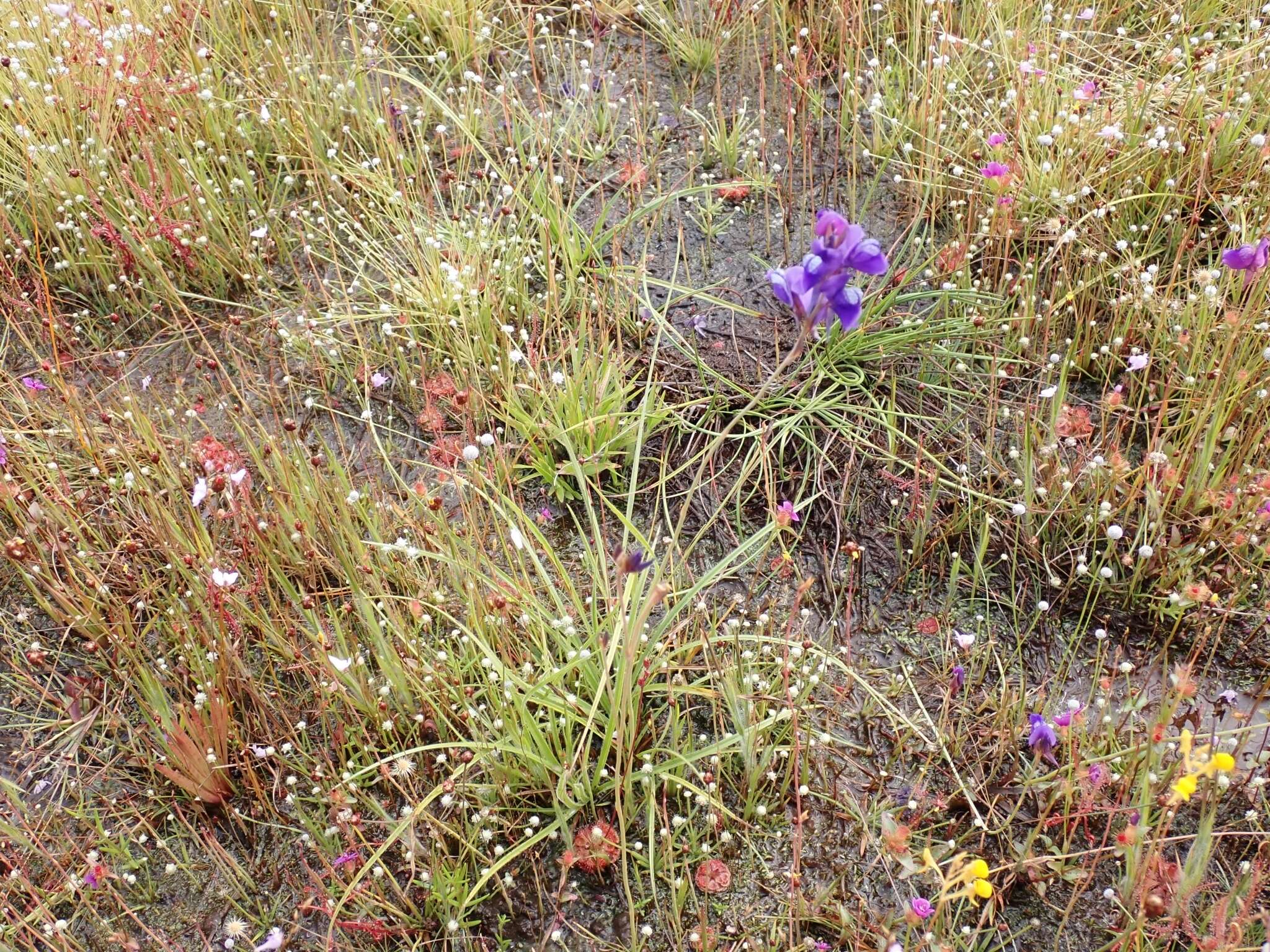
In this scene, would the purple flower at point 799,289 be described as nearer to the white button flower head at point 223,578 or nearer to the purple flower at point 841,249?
the purple flower at point 841,249

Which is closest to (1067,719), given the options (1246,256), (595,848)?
(595,848)

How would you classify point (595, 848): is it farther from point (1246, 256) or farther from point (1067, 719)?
point (1246, 256)

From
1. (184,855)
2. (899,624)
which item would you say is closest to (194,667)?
(184,855)

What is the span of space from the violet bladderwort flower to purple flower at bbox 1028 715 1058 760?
105 centimetres

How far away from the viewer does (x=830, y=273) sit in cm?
187

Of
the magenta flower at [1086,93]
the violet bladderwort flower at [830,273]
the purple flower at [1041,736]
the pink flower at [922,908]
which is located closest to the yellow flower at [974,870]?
the pink flower at [922,908]

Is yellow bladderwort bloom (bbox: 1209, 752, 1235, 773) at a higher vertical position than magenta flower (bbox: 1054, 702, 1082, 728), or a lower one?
higher

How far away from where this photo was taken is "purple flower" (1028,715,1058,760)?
206 centimetres

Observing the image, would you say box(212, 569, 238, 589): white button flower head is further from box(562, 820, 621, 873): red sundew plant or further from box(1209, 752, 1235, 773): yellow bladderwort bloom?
box(1209, 752, 1235, 773): yellow bladderwort bloom

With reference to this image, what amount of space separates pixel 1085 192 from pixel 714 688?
7.52 feet

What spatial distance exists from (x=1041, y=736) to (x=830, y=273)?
3.95 feet

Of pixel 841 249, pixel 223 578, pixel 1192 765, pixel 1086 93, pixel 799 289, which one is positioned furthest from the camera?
pixel 1086 93

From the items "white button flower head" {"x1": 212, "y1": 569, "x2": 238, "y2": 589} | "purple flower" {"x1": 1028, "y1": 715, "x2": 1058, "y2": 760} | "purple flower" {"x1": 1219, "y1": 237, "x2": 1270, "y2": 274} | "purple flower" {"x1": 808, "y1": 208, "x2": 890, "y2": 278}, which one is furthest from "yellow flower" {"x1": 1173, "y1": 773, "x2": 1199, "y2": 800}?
"white button flower head" {"x1": 212, "y1": 569, "x2": 238, "y2": 589}

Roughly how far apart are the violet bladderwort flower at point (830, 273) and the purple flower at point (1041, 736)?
105 cm
